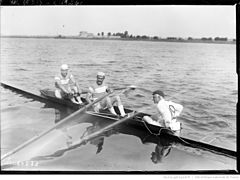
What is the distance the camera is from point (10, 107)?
1.71 metres

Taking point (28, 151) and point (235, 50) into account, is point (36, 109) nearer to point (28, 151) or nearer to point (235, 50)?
point (28, 151)

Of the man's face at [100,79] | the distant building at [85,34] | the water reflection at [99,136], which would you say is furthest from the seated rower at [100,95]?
the distant building at [85,34]

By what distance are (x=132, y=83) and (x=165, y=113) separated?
0.88 ft

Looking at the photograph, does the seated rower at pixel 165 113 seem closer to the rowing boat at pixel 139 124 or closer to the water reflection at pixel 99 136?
the rowing boat at pixel 139 124

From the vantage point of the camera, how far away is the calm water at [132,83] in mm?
1612

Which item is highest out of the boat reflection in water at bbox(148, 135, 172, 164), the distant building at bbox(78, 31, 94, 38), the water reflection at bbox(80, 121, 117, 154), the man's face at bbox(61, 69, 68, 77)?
the distant building at bbox(78, 31, 94, 38)

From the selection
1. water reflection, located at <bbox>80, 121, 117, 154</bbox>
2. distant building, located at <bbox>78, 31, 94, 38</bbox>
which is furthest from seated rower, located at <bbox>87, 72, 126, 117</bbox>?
distant building, located at <bbox>78, 31, 94, 38</bbox>

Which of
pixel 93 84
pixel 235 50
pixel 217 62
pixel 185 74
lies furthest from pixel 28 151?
pixel 235 50

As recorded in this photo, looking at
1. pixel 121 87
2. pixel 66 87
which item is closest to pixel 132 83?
pixel 121 87

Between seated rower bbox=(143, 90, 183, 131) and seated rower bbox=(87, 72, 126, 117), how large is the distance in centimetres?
20

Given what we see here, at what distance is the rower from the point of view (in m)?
1.71

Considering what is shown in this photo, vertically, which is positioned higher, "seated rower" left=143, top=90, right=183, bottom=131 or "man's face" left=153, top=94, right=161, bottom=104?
"man's face" left=153, top=94, right=161, bottom=104

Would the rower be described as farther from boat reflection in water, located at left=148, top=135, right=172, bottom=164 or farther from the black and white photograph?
boat reflection in water, located at left=148, top=135, right=172, bottom=164

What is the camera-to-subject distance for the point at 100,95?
175 centimetres
